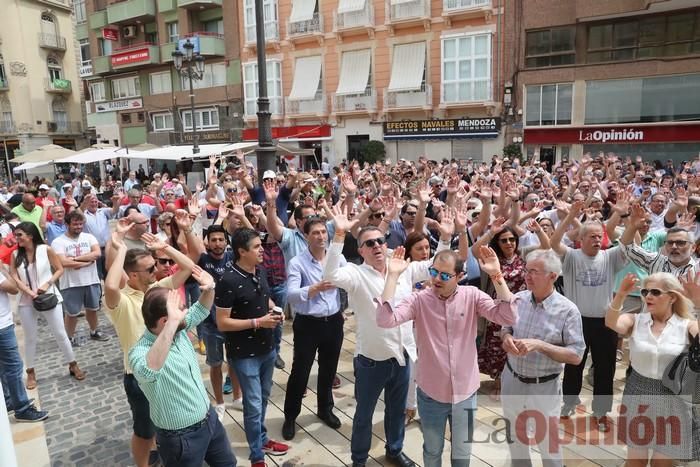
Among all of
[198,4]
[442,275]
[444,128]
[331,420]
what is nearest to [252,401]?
[331,420]

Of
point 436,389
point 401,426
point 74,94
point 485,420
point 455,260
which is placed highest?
point 74,94

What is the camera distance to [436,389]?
3174mm

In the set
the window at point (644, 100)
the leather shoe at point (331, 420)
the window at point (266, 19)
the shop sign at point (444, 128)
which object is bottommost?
the leather shoe at point (331, 420)

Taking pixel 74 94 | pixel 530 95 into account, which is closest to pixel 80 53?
pixel 74 94

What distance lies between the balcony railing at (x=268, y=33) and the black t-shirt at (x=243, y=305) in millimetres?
25110

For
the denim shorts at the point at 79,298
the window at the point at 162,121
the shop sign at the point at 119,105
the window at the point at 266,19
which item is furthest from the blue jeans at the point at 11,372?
the shop sign at the point at 119,105

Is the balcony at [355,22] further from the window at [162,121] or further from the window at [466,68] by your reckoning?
the window at [162,121]

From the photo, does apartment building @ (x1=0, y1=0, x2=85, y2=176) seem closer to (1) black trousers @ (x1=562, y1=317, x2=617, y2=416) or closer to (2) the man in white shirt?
(2) the man in white shirt

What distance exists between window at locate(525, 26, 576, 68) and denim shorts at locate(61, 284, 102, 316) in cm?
1984

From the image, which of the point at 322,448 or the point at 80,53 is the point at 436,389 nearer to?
the point at 322,448

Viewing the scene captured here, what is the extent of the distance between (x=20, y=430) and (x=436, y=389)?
12.9 ft

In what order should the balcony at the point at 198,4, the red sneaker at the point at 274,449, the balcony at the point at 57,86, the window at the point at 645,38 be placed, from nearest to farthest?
the red sneaker at the point at 274,449
the window at the point at 645,38
the balcony at the point at 198,4
the balcony at the point at 57,86

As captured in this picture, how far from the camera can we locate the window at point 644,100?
62.2 feet

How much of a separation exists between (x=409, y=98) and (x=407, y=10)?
12.8 ft
